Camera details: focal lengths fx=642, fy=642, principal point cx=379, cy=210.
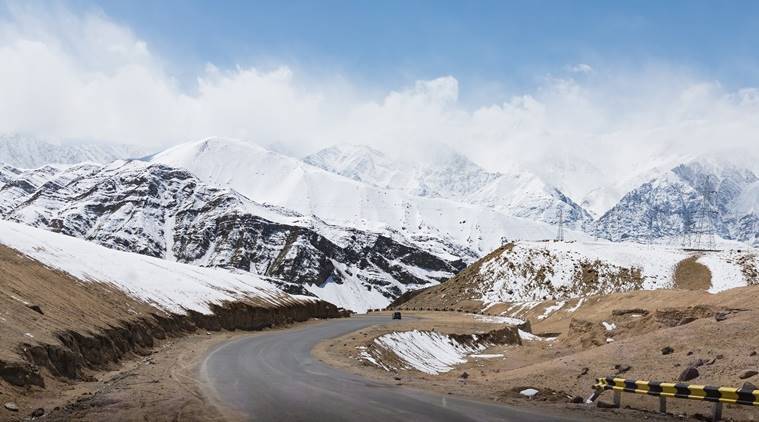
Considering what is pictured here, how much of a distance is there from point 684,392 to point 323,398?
9511 millimetres

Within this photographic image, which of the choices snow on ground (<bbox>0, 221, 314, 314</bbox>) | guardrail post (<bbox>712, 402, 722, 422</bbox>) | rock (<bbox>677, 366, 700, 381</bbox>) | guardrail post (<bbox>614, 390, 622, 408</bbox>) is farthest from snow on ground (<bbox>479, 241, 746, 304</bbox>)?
guardrail post (<bbox>712, 402, 722, 422</bbox>)

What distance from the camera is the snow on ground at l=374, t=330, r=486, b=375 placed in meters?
44.1

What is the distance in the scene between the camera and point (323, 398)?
1845 cm

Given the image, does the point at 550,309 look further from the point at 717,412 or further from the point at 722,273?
the point at 717,412

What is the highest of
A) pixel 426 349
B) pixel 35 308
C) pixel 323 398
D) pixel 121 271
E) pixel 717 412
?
pixel 121 271

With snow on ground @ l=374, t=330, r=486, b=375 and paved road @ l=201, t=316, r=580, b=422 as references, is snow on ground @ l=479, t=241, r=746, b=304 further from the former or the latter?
paved road @ l=201, t=316, r=580, b=422

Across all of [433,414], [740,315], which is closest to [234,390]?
[433,414]

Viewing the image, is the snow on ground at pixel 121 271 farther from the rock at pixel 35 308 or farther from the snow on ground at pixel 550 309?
the snow on ground at pixel 550 309

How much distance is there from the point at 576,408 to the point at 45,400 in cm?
1501

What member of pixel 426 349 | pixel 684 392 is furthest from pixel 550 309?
pixel 684 392

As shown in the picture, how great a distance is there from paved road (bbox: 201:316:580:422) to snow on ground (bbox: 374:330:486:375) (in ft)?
48.2

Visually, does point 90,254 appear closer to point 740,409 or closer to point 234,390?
point 234,390

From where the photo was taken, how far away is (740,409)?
15.6 metres

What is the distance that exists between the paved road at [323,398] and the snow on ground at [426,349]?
14.7 metres
